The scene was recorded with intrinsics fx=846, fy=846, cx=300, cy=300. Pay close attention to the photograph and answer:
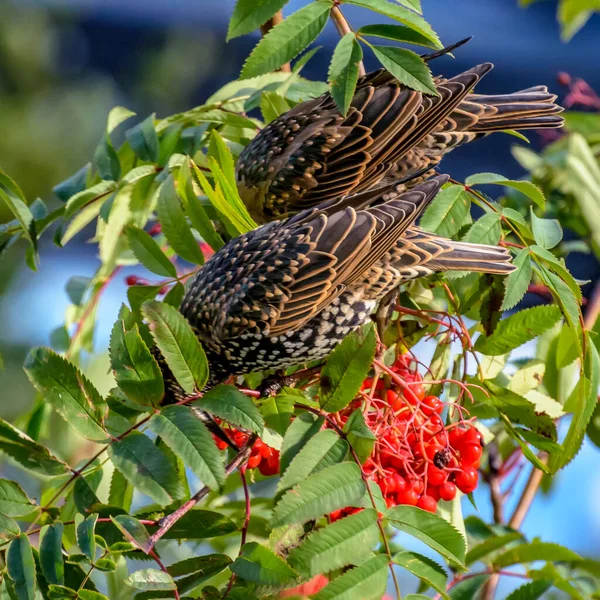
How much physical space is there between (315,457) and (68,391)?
0.84ft

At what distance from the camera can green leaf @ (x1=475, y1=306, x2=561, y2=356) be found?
1.07 metres

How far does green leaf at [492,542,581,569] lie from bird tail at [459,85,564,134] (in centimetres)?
69

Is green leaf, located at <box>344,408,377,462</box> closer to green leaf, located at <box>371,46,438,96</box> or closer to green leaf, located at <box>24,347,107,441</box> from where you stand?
green leaf, located at <box>24,347,107,441</box>

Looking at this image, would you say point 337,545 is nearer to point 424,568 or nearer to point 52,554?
point 424,568

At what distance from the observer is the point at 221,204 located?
3.56 ft

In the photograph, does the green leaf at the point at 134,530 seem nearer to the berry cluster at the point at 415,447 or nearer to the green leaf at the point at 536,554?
the berry cluster at the point at 415,447

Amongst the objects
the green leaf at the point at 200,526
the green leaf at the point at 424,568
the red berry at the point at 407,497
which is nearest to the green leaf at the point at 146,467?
the green leaf at the point at 200,526

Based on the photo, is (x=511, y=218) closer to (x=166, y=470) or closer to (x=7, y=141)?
(x=166, y=470)

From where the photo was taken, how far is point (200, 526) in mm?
902

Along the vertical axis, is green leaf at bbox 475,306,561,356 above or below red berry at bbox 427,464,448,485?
above

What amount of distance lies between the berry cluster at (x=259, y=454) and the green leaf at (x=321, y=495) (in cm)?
25

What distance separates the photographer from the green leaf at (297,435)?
85cm

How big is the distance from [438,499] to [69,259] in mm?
3231

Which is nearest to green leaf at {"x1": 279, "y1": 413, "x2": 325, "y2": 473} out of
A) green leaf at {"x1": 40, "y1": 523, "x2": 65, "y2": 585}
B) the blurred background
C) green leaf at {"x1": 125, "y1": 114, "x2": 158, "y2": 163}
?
green leaf at {"x1": 40, "y1": 523, "x2": 65, "y2": 585}
